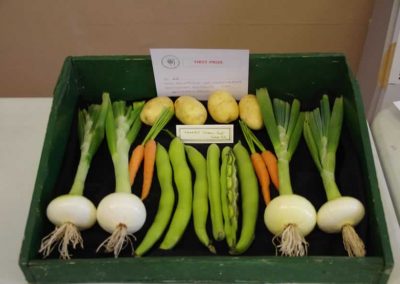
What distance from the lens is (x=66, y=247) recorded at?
0.86m

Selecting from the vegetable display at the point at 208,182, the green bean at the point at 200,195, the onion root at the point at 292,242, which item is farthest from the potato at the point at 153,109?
the onion root at the point at 292,242

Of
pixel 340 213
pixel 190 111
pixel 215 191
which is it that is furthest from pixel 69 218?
pixel 340 213

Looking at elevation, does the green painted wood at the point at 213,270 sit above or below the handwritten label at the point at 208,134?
below

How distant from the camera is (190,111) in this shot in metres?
1.14

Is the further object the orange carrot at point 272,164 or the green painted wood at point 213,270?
the orange carrot at point 272,164

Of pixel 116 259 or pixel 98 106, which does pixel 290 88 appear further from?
pixel 116 259

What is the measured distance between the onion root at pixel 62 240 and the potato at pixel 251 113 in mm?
475

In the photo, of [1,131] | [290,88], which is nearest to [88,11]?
[1,131]

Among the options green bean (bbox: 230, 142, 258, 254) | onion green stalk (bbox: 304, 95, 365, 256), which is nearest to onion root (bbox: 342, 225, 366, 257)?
onion green stalk (bbox: 304, 95, 365, 256)

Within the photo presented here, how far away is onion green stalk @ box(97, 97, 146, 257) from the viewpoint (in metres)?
0.87

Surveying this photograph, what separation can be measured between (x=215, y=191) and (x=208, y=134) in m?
0.20

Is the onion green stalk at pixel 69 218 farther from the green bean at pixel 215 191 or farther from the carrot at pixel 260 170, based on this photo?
the carrot at pixel 260 170

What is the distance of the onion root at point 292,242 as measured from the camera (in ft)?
2.74

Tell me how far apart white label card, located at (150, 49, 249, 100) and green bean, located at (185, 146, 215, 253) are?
17 cm
